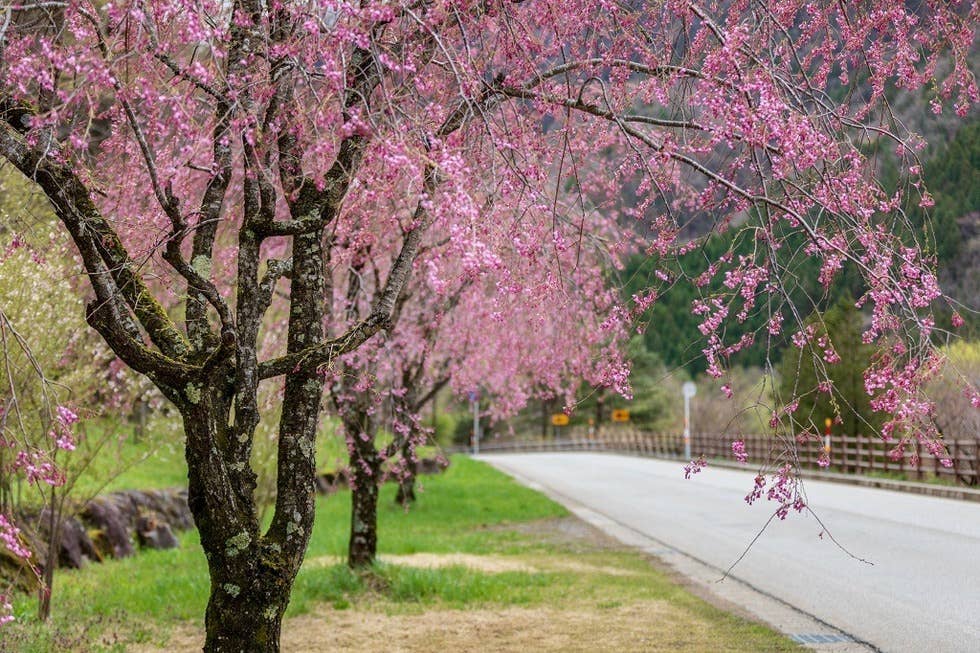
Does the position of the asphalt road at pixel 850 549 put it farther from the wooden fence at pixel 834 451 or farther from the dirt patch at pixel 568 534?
the wooden fence at pixel 834 451

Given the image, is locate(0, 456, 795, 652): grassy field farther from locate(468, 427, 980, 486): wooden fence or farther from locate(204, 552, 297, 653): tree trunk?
locate(204, 552, 297, 653): tree trunk

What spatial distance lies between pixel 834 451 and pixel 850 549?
16.4 meters

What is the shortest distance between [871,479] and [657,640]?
17111 mm

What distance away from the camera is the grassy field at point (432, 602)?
8148mm

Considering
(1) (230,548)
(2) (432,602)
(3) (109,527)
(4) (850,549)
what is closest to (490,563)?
(2) (432,602)

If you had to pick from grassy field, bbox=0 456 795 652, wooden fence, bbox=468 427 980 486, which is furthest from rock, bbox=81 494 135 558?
wooden fence, bbox=468 427 980 486

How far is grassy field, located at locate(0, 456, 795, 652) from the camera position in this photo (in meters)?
8.15

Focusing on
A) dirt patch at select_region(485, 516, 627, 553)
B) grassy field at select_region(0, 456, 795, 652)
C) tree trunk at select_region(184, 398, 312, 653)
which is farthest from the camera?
dirt patch at select_region(485, 516, 627, 553)

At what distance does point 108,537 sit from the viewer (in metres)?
15.4

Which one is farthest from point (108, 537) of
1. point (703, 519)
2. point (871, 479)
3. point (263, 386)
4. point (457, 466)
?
point (457, 466)

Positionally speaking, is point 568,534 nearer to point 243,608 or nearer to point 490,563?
point 490,563

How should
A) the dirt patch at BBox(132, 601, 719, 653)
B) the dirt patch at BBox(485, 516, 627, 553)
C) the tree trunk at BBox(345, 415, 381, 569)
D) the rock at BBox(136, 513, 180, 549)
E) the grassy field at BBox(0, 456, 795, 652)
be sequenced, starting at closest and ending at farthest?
the dirt patch at BBox(132, 601, 719, 653) → the grassy field at BBox(0, 456, 795, 652) → the tree trunk at BBox(345, 415, 381, 569) → the dirt patch at BBox(485, 516, 627, 553) → the rock at BBox(136, 513, 180, 549)

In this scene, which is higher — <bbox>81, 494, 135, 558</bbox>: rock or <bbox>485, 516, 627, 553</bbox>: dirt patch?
<bbox>81, 494, 135, 558</bbox>: rock

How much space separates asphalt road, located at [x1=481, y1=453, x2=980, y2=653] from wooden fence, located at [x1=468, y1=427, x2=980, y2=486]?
3.42ft
